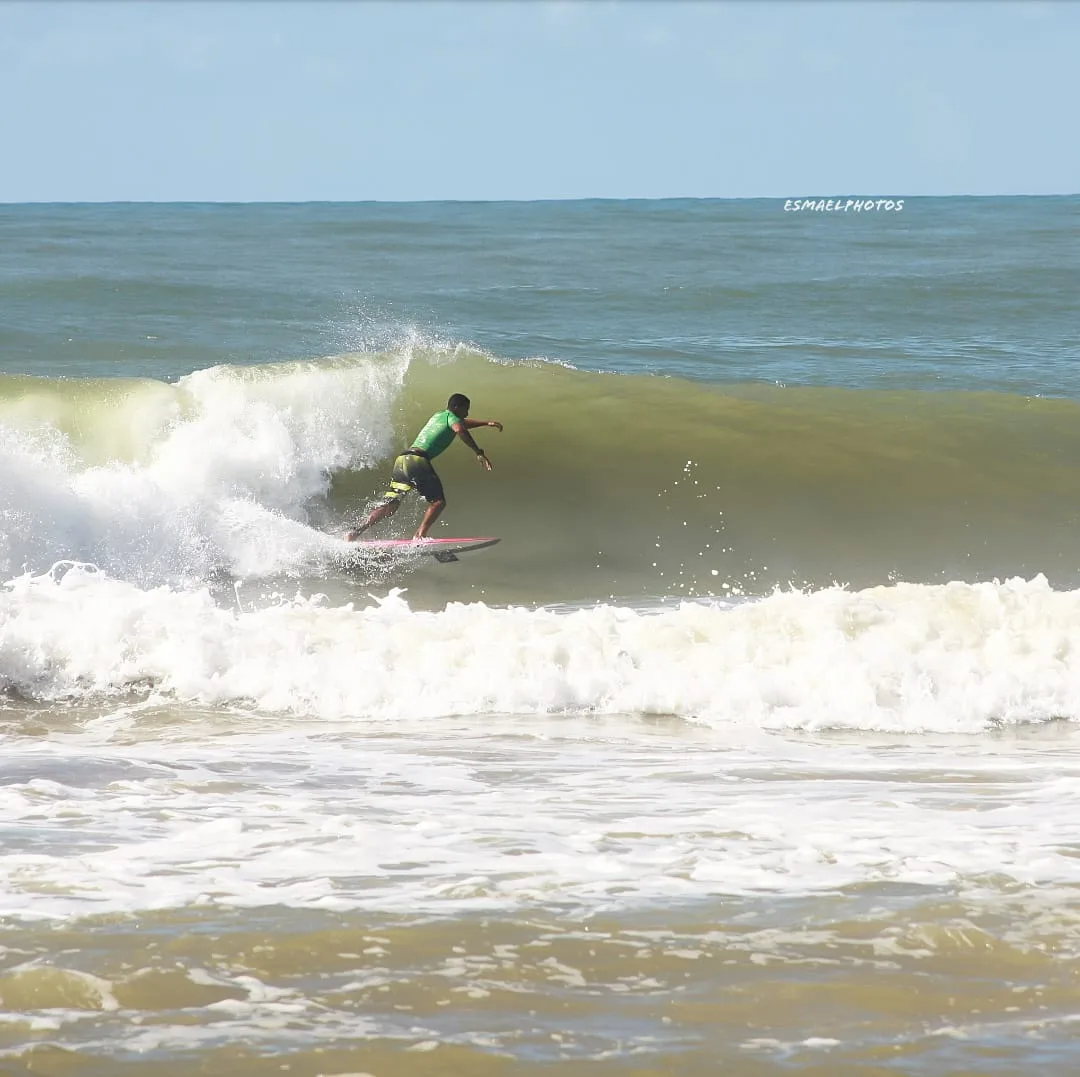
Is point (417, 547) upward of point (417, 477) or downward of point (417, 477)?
downward

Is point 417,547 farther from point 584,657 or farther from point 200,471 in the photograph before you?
point 584,657

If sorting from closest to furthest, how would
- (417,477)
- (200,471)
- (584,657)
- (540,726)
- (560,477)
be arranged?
(540,726) → (584,657) → (417,477) → (200,471) → (560,477)

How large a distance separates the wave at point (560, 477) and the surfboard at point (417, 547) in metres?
0.24

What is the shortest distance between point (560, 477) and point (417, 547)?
3.26 meters

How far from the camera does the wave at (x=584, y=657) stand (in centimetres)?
789

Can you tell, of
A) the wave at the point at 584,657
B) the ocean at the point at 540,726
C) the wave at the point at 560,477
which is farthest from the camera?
the wave at the point at 560,477

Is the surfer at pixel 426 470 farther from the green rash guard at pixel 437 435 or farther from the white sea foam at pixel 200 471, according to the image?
the white sea foam at pixel 200 471

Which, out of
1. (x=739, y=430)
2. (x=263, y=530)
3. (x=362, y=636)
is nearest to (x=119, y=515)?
(x=263, y=530)

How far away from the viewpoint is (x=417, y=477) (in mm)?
13023

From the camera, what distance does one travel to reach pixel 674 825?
210 inches

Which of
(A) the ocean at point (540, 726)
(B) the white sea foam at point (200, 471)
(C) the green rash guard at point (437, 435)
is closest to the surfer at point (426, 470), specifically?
(C) the green rash guard at point (437, 435)

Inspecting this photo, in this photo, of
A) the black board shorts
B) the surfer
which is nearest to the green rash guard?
the surfer

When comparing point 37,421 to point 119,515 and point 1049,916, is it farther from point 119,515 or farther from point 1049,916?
point 1049,916

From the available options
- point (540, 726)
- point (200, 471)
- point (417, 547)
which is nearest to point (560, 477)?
point (417, 547)
